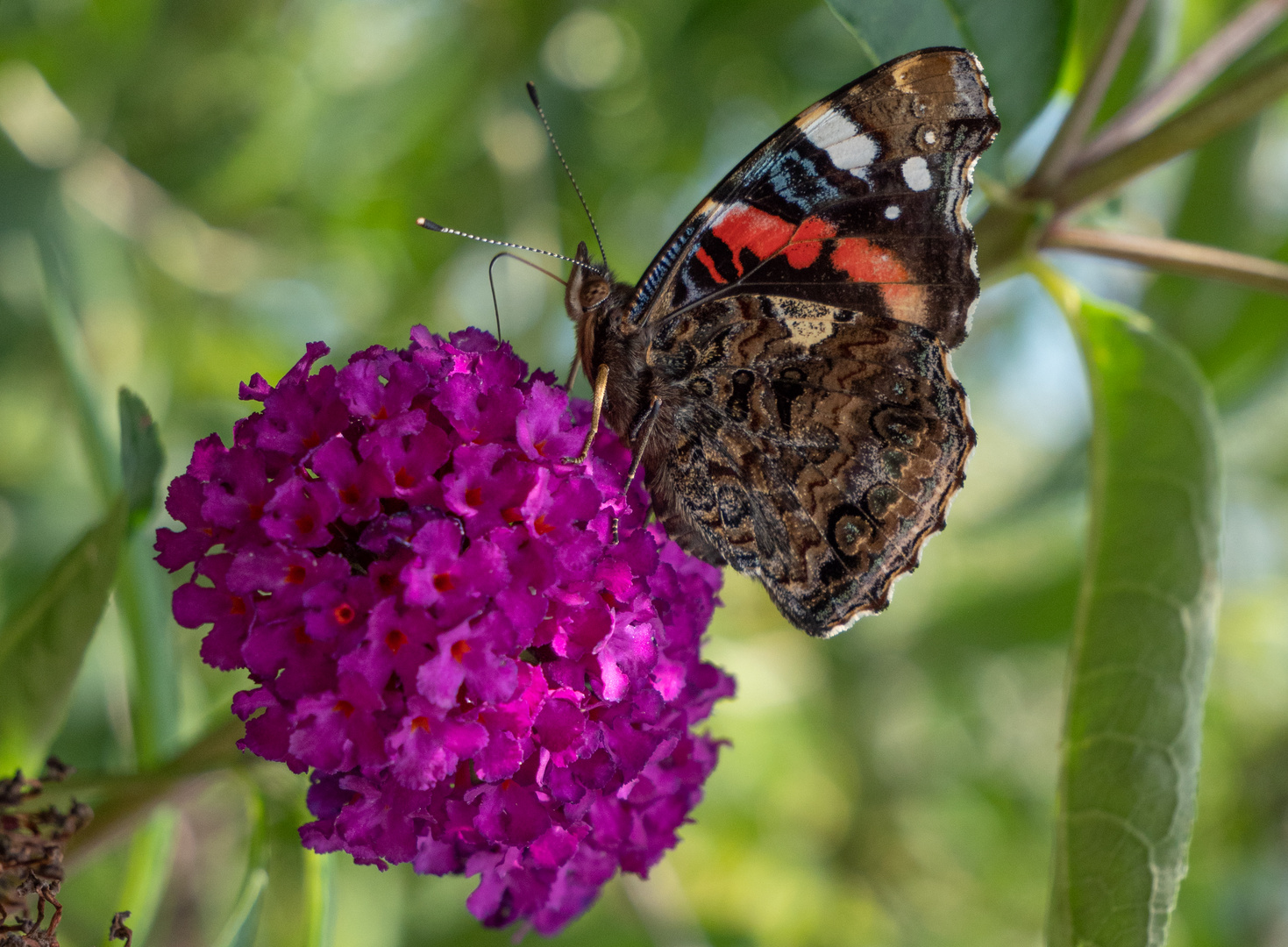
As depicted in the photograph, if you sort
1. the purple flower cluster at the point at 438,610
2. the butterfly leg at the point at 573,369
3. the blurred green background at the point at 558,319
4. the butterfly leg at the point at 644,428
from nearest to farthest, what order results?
the purple flower cluster at the point at 438,610 → the butterfly leg at the point at 644,428 → the butterfly leg at the point at 573,369 → the blurred green background at the point at 558,319

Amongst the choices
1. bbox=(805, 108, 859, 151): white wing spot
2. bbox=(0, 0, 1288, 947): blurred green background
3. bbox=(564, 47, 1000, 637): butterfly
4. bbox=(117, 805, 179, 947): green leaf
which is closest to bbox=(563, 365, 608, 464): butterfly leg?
bbox=(564, 47, 1000, 637): butterfly

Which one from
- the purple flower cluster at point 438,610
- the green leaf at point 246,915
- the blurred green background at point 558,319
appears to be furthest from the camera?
the blurred green background at point 558,319

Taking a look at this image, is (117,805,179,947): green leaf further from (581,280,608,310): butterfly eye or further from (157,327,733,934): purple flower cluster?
(581,280,608,310): butterfly eye

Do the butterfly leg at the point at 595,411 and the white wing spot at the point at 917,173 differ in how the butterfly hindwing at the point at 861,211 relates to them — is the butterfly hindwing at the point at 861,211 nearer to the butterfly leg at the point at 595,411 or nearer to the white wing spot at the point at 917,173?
the white wing spot at the point at 917,173

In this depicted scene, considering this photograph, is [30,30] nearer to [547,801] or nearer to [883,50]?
[883,50]

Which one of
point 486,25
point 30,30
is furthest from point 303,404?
point 486,25

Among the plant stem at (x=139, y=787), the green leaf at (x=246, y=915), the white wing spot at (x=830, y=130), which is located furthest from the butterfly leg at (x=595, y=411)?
the green leaf at (x=246, y=915)
